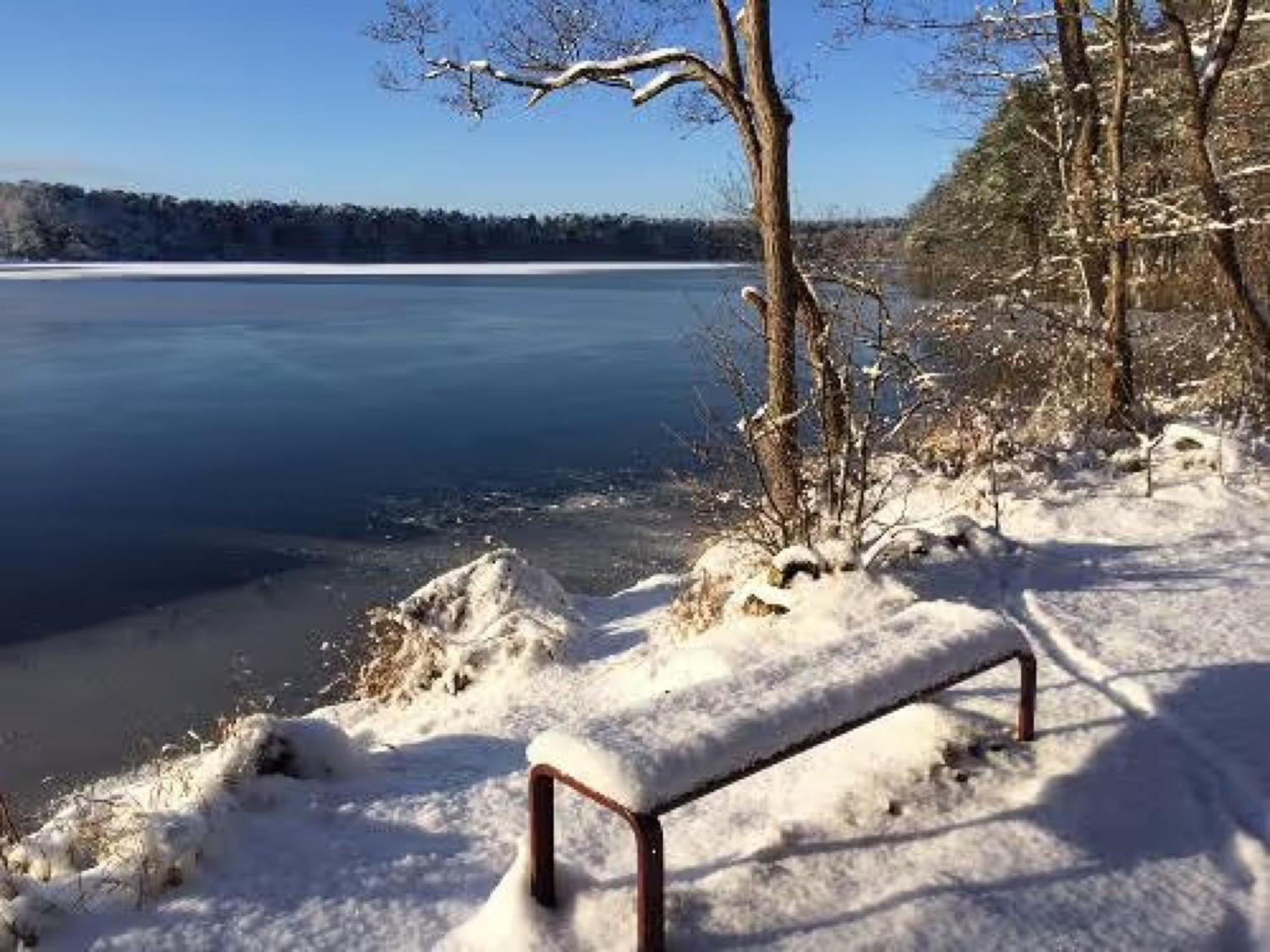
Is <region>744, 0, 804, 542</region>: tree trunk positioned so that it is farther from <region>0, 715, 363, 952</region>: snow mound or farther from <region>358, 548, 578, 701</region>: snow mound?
<region>0, 715, 363, 952</region>: snow mound

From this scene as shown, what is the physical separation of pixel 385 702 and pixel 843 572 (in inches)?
142

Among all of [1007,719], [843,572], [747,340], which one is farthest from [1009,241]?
[1007,719]

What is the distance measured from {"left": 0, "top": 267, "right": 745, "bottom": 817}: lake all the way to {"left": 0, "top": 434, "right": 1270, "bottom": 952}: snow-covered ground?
3176 mm

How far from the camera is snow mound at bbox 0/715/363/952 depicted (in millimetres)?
3764

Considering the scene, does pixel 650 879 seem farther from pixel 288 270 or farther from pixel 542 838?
pixel 288 270

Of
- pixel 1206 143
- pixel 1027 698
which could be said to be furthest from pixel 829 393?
pixel 1206 143

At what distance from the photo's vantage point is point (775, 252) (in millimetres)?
7250

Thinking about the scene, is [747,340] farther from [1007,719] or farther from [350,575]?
[350,575]

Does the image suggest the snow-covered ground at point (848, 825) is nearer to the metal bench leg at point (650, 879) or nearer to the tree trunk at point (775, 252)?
the metal bench leg at point (650, 879)

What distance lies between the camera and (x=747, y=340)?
8234 millimetres

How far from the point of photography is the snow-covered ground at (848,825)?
3.46 meters

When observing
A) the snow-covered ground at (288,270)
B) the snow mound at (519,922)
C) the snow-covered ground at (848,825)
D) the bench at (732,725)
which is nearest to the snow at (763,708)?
the bench at (732,725)

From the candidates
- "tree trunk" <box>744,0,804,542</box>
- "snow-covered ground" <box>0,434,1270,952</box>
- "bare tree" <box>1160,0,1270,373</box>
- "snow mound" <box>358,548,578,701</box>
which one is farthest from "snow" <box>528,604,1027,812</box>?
"bare tree" <box>1160,0,1270,373</box>

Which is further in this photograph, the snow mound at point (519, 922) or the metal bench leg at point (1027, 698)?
the metal bench leg at point (1027, 698)
